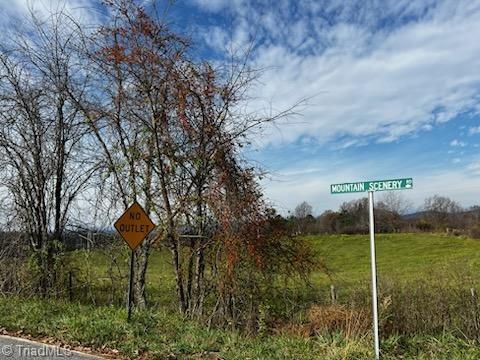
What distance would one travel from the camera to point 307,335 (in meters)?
8.99

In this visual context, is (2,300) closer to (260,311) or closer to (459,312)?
(260,311)

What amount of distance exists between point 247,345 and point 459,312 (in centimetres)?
634

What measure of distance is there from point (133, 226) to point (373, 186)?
4.78m

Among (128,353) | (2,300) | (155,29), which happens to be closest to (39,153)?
(2,300)

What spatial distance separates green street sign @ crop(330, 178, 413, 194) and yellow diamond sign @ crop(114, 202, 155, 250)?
404cm

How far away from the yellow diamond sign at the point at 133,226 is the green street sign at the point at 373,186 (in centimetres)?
404

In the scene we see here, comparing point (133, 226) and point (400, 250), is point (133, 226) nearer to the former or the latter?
point (133, 226)

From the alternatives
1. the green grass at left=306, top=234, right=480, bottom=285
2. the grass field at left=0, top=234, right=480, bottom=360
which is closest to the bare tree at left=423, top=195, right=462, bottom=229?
the green grass at left=306, top=234, right=480, bottom=285

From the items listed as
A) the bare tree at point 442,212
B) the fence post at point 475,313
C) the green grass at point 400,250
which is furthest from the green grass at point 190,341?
the bare tree at point 442,212

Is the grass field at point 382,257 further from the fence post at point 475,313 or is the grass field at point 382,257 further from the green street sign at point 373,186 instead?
the green street sign at point 373,186

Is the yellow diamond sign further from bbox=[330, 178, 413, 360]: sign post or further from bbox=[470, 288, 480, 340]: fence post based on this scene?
bbox=[470, 288, 480, 340]: fence post

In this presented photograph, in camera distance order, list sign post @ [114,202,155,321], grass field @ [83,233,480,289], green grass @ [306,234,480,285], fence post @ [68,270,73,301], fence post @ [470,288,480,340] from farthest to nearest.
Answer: green grass @ [306,234,480,285], fence post @ [68,270,73,301], grass field @ [83,233,480,289], fence post @ [470,288,480,340], sign post @ [114,202,155,321]

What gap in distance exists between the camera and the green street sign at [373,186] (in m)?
6.20

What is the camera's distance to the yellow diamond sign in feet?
29.7
